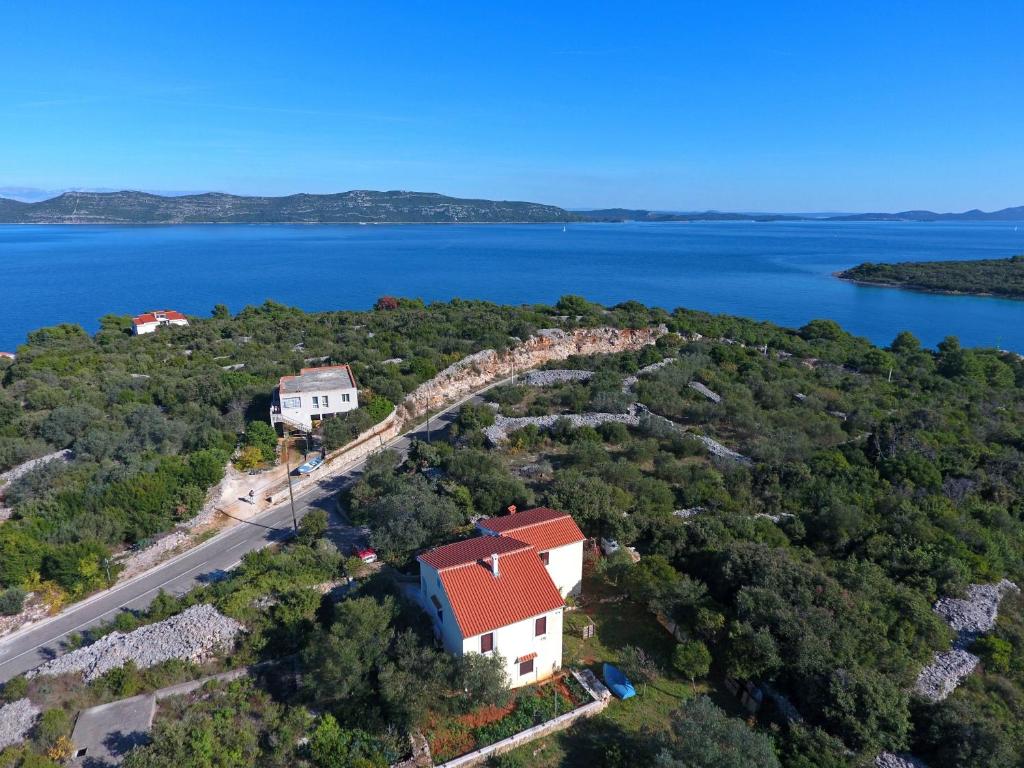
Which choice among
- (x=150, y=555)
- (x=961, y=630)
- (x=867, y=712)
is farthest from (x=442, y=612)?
(x=961, y=630)

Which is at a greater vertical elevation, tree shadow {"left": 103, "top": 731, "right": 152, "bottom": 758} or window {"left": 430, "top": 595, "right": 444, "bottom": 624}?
window {"left": 430, "top": 595, "right": 444, "bottom": 624}

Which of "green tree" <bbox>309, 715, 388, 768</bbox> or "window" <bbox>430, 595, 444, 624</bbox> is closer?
"green tree" <bbox>309, 715, 388, 768</bbox>

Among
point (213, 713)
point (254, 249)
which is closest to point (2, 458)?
point (213, 713)

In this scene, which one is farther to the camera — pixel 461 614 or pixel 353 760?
pixel 461 614

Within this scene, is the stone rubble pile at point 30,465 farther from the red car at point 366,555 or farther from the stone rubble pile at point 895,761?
the stone rubble pile at point 895,761

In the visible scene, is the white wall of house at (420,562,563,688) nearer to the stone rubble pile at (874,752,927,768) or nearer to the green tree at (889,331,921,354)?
the stone rubble pile at (874,752,927,768)

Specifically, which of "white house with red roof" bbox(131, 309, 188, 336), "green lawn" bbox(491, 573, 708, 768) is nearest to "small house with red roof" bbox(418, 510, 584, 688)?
"green lawn" bbox(491, 573, 708, 768)

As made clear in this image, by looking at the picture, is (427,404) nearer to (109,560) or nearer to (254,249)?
(109,560)
